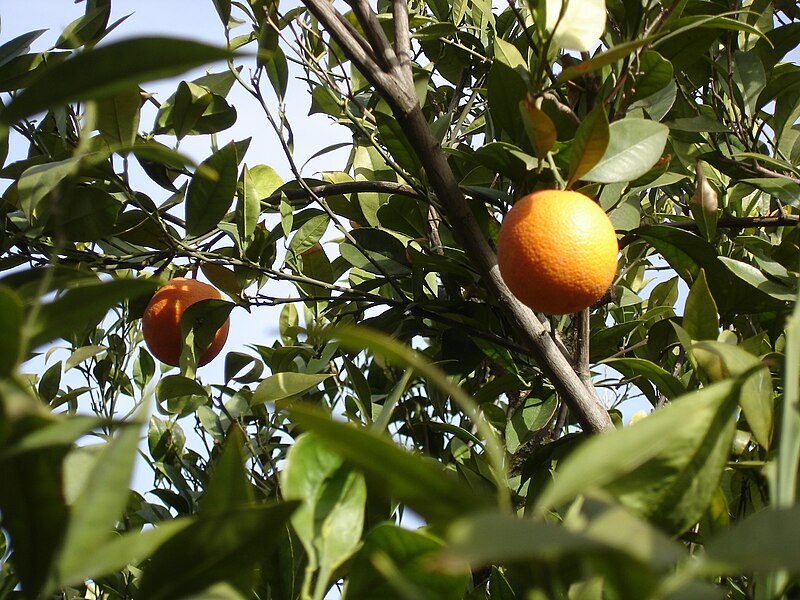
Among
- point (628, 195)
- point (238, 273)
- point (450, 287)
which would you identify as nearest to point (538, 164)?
point (628, 195)

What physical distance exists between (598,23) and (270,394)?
0.64 m

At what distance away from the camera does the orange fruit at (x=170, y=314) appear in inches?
51.0

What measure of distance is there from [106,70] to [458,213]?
25.3 inches

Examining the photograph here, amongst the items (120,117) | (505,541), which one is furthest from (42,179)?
(505,541)

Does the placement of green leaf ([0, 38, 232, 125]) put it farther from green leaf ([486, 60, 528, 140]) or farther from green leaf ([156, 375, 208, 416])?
green leaf ([156, 375, 208, 416])

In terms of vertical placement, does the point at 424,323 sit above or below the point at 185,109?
below

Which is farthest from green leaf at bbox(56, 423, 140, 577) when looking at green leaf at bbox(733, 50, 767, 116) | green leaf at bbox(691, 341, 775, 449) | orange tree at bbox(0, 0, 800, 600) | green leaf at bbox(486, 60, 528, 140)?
green leaf at bbox(733, 50, 767, 116)

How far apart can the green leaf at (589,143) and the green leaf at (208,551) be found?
54 centimetres

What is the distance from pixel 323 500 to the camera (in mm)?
444

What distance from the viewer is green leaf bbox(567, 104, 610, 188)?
0.76 meters

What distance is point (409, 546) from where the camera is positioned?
16.2 inches

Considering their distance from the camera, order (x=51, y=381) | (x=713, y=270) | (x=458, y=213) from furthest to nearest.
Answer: (x=51, y=381)
(x=713, y=270)
(x=458, y=213)

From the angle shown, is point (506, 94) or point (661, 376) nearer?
point (661, 376)

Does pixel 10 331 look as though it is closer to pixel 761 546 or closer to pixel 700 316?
pixel 761 546
